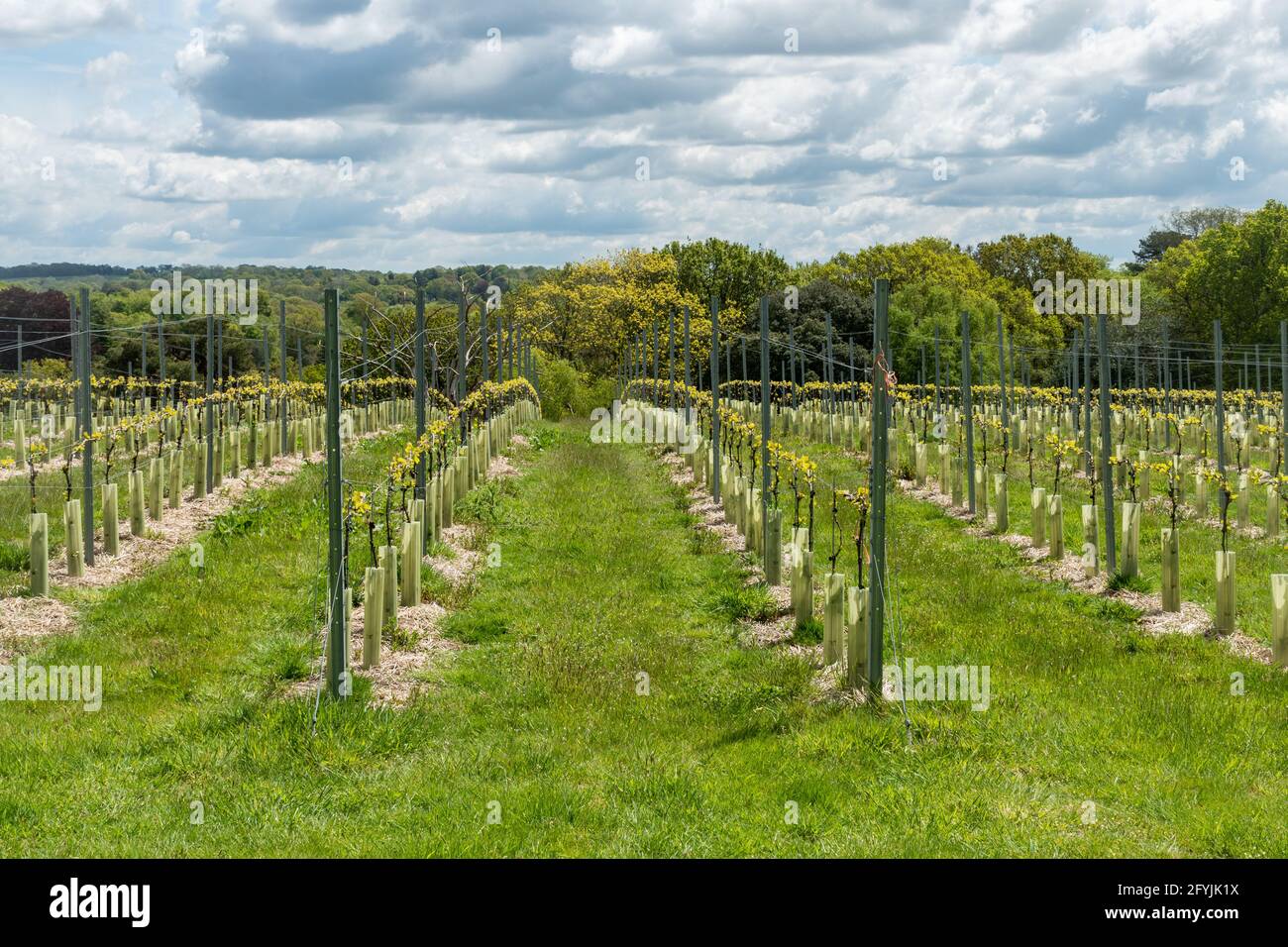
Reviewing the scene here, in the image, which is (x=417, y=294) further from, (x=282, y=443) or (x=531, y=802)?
(x=282, y=443)

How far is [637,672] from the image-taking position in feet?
34.7

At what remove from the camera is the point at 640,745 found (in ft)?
28.1

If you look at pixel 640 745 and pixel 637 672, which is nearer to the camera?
pixel 640 745

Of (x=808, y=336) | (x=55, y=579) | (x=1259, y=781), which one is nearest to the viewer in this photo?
(x=1259, y=781)

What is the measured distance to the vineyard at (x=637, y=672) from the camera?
7.21 m

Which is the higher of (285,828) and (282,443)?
(282,443)

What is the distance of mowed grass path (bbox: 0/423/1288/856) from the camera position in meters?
6.96

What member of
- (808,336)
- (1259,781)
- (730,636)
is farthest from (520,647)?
(808,336)

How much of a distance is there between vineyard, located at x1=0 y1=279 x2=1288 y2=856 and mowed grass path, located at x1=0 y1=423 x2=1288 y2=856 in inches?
1.2

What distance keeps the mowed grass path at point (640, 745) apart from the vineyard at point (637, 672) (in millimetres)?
31

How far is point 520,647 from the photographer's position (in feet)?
37.7

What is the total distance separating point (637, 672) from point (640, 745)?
202 cm

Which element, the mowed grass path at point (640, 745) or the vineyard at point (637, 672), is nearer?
the mowed grass path at point (640, 745)

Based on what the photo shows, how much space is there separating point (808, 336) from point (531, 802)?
48.7 metres
